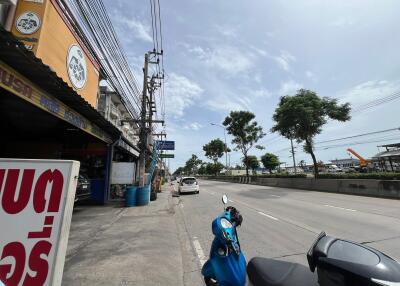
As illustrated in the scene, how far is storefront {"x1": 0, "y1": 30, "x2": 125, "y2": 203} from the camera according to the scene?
5152 millimetres

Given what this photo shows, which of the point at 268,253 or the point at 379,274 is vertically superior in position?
the point at 379,274

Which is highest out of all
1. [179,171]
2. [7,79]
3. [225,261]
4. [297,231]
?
[179,171]

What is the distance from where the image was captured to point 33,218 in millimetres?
2186

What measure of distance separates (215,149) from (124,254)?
68.0 m

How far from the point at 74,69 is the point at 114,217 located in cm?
900

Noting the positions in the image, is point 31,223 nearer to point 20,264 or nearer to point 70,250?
point 20,264

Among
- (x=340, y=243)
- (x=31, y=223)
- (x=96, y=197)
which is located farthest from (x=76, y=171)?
(x=96, y=197)

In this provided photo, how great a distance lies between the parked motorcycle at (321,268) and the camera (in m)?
1.51

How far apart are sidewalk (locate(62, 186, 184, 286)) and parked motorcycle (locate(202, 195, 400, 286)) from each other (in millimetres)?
1544

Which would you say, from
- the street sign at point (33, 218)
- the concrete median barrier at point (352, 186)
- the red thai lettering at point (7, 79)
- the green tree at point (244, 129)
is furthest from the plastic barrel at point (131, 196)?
the green tree at point (244, 129)

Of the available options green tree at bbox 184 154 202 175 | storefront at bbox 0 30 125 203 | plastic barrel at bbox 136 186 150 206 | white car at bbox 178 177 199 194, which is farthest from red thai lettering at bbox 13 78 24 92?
green tree at bbox 184 154 202 175

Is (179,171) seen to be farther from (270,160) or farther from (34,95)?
(34,95)

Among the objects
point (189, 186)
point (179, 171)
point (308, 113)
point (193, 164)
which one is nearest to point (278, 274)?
point (189, 186)

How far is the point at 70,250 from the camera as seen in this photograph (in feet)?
18.8
